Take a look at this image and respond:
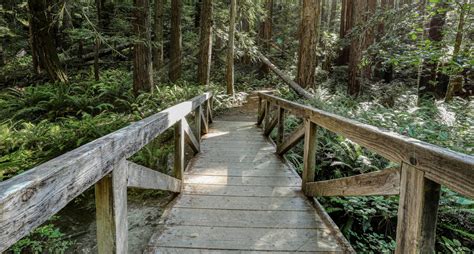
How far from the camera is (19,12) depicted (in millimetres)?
11414

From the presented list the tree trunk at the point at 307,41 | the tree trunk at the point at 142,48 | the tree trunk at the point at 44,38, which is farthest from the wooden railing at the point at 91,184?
the tree trunk at the point at 44,38

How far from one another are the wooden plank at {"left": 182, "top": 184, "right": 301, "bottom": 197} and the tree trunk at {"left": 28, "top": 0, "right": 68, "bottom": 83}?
326 inches

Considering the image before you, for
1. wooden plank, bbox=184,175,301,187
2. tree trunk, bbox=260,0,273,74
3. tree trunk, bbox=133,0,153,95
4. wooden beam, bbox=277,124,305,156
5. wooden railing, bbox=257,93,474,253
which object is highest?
tree trunk, bbox=260,0,273,74

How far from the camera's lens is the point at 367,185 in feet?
6.54

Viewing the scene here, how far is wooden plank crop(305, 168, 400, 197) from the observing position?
1.68 metres

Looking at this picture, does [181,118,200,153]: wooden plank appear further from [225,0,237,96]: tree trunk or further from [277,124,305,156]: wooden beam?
[225,0,237,96]: tree trunk

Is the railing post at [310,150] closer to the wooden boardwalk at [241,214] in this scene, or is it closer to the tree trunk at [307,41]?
the wooden boardwalk at [241,214]

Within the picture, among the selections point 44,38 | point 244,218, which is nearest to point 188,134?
point 244,218

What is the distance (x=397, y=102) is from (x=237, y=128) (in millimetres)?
5754

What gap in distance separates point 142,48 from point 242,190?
630 centimetres

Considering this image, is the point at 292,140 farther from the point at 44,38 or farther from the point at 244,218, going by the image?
the point at 44,38

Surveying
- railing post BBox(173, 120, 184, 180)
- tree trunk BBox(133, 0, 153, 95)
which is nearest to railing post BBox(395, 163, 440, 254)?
railing post BBox(173, 120, 184, 180)

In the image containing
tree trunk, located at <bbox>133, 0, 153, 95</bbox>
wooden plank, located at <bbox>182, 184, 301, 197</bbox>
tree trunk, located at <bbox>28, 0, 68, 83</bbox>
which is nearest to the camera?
wooden plank, located at <bbox>182, 184, 301, 197</bbox>

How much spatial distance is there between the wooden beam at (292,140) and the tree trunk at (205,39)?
7100 millimetres
